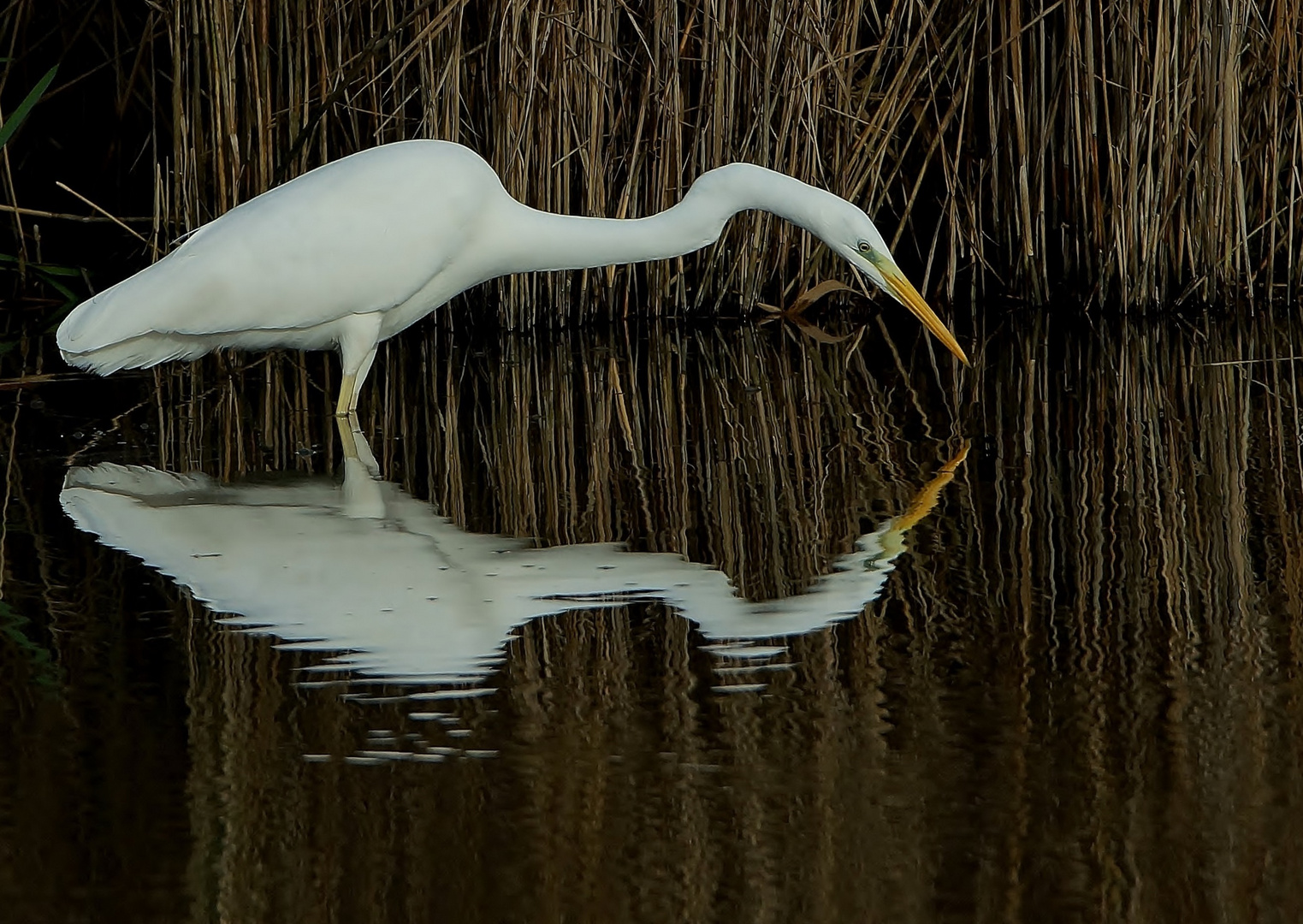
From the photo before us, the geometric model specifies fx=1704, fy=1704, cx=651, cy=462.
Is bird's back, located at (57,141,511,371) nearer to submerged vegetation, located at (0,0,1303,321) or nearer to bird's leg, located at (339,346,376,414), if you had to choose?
bird's leg, located at (339,346,376,414)

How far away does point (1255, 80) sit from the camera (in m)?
6.42

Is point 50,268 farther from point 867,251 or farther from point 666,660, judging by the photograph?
point 666,660

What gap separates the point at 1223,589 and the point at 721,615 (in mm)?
965

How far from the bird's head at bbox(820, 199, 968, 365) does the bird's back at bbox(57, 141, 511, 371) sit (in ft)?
3.33

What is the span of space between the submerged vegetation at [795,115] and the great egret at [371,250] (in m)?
0.98

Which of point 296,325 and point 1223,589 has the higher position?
point 296,325

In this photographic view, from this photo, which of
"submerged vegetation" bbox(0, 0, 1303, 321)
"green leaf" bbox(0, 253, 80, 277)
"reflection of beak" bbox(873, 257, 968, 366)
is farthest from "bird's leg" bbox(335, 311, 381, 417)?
"green leaf" bbox(0, 253, 80, 277)

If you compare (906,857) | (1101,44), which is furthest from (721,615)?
(1101,44)

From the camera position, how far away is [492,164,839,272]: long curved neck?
187 inches

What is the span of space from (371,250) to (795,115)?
204cm

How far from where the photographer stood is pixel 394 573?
11.5 feet

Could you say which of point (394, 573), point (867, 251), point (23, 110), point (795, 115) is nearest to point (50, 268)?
point (23, 110)

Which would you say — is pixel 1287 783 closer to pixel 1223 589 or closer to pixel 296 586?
pixel 1223 589

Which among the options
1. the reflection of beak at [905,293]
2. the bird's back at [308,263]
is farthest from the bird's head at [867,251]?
the bird's back at [308,263]
